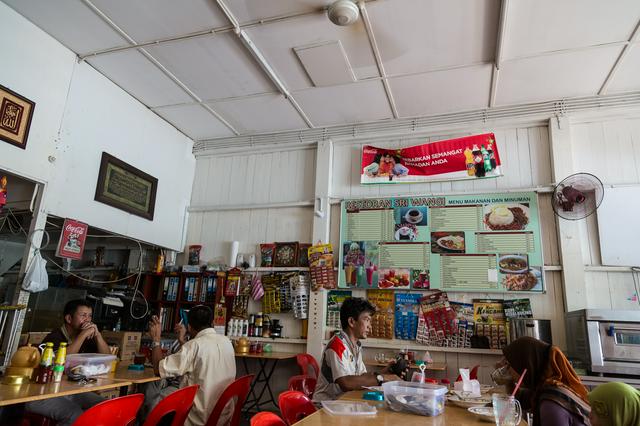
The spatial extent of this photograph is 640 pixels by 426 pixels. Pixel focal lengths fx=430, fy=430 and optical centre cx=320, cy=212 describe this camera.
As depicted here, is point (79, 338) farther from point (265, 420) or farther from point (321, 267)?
point (321, 267)

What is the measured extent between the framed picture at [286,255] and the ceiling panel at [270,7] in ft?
9.43

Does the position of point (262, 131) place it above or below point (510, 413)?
above

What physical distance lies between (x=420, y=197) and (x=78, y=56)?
405 centimetres

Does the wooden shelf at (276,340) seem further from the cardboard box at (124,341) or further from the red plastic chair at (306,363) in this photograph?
the cardboard box at (124,341)

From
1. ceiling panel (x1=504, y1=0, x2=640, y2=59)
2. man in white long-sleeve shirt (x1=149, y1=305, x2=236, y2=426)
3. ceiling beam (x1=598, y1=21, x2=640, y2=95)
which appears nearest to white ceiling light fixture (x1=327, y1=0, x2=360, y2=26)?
ceiling panel (x1=504, y1=0, x2=640, y2=59)

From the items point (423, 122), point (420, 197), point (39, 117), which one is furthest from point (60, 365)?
point (423, 122)

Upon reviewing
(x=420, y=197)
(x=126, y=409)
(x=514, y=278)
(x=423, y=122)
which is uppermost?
(x=423, y=122)

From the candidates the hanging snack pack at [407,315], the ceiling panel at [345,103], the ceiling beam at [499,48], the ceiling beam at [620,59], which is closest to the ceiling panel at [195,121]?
the ceiling panel at [345,103]

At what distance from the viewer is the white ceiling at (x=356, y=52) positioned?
363cm

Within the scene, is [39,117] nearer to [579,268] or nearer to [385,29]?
[385,29]

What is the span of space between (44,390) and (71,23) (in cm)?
324

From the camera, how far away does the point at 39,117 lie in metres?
4.01

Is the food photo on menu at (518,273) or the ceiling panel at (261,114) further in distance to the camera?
the ceiling panel at (261,114)

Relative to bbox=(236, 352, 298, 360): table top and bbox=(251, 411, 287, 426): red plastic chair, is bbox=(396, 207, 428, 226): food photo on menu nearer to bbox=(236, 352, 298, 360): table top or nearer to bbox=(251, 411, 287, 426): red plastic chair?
bbox=(236, 352, 298, 360): table top
